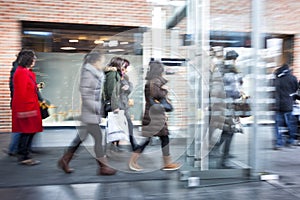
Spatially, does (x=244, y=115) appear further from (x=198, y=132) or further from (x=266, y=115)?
(x=198, y=132)

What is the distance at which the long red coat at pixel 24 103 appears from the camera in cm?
509

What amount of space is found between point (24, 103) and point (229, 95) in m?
2.93

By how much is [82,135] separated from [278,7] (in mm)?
4940

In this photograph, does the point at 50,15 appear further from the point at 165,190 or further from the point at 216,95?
the point at 165,190

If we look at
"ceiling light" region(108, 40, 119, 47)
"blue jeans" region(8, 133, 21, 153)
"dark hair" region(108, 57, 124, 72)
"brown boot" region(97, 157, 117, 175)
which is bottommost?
"brown boot" region(97, 157, 117, 175)

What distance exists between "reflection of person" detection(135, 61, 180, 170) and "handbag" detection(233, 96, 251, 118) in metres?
1.00

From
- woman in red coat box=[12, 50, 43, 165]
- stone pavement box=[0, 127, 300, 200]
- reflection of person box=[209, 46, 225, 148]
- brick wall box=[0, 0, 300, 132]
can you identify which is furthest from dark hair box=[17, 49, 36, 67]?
brick wall box=[0, 0, 300, 132]

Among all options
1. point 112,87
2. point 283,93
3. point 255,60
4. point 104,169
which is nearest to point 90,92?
point 112,87

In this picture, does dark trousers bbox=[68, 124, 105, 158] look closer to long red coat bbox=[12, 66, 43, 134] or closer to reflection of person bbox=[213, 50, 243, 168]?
long red coat bbox=[12, 66, 43, 134]

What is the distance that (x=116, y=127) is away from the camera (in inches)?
199

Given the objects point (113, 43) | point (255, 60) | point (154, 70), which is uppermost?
point (113, 43)

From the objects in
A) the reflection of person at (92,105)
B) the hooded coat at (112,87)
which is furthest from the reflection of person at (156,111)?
the reflection of person at (92,105)

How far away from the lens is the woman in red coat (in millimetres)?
5094

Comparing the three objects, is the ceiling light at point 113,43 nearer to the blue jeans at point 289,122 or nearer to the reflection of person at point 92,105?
the reflection of person at point 92,105
